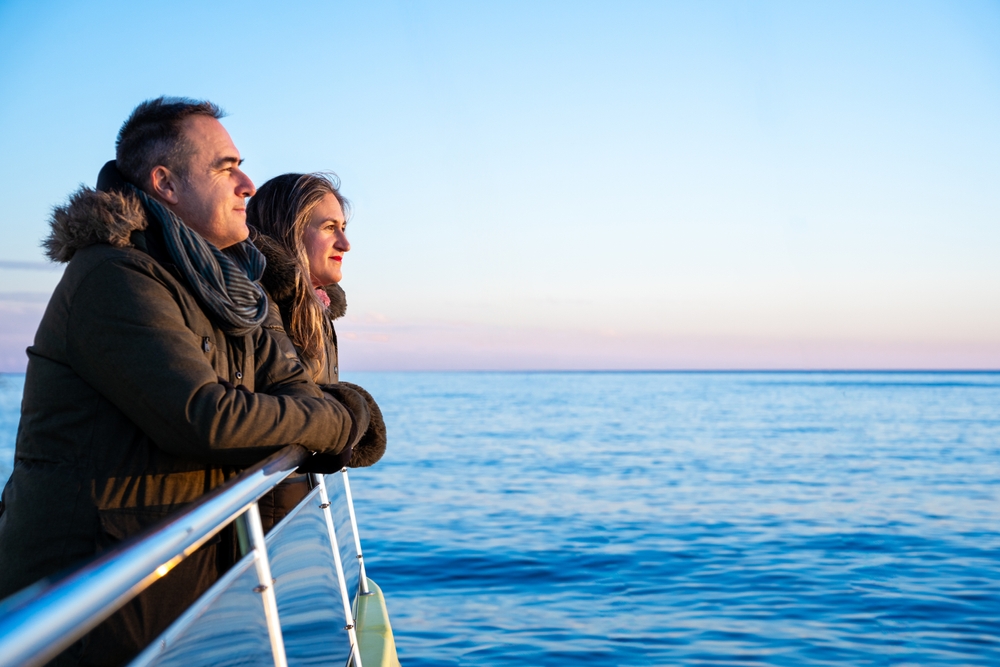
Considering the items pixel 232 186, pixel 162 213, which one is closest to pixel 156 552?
pixel 162 213

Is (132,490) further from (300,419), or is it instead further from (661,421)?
(661,421)

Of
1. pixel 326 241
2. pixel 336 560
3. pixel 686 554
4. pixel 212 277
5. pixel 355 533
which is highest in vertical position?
pixel 326 241

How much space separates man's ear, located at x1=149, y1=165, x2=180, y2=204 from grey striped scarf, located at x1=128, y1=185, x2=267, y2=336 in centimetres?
14

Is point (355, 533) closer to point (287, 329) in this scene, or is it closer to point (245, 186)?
point (287, 329)

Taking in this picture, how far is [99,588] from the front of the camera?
0.77 m

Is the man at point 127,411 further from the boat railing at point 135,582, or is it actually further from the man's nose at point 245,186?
the man's nose at point 245,186

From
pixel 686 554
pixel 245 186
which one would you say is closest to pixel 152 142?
pixel 245 186

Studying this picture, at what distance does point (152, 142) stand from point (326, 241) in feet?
4.35

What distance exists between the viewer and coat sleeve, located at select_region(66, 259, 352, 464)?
164cm

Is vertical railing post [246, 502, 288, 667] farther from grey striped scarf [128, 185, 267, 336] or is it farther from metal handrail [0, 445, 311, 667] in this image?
grey striped scarf [128, 185, 267, 336]

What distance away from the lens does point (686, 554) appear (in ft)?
33.6

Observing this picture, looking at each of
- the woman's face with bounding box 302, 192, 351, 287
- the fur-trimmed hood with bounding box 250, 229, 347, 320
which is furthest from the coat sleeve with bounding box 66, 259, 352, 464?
the woman's face with bounding box 302, 192, 351, 287

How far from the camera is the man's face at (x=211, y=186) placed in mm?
2137

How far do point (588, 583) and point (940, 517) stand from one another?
689cm
